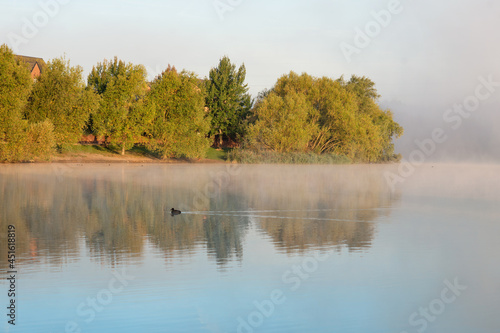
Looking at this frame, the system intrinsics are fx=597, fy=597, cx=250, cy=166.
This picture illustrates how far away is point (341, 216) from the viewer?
23.3 m

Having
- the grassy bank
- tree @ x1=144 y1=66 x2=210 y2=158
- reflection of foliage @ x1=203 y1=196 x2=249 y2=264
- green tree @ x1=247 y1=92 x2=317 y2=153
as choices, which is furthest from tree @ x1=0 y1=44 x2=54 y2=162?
reflection of foliage @ x1=203 y1=196 x2=249 y2=264

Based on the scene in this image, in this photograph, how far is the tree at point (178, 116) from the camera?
271ft

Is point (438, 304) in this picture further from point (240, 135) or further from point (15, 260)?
point (240, 135)

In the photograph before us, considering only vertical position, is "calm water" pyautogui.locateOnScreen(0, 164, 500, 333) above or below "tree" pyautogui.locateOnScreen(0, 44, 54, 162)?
below

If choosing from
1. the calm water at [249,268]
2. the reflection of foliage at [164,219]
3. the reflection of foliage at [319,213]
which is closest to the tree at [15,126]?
the reflection of foliage at [164,219]

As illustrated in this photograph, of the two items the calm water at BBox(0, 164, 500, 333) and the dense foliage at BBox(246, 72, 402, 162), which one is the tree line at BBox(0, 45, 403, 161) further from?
the calm water at BBox(0, 164, 500, 333)

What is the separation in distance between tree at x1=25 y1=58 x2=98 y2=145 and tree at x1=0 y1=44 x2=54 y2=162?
7.68 metres

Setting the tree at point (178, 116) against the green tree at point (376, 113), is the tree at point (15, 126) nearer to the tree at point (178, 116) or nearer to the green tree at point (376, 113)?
the tree at point (178, 116)

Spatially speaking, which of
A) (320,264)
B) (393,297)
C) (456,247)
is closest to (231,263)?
(320,264)

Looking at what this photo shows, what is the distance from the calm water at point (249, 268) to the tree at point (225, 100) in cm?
7241

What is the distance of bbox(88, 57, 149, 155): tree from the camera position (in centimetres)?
7888

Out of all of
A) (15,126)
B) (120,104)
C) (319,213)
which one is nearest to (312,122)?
(120,104)

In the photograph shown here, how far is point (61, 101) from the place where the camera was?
70625mm

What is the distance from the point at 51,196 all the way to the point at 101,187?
618 cm
